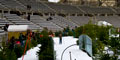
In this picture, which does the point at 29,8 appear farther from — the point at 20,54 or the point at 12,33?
the point at 20,54

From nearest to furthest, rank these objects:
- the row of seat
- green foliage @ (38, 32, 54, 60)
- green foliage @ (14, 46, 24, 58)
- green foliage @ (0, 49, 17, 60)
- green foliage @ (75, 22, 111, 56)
Result: green foliage @ (0, 49, 17, 60)
green foliage @ (38, 32, 54, 60)
green foliage @ (14, 46, 24, 58)
green foliage @ (75, 22, 111, 56)
the row of seat

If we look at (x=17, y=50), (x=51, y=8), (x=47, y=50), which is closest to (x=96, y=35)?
(x=17, y=50)

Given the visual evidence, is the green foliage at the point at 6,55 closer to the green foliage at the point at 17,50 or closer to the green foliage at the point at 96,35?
the green foliage at the point at 17,50

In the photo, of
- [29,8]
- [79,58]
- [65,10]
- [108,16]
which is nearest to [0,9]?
[29,8]

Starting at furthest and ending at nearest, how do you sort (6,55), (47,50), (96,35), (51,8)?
(51,8) → (96,35) → (47,50) → (6,55)

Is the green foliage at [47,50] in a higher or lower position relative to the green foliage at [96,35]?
higher

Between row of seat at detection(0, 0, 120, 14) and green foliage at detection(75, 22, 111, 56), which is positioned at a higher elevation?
green foliage at detection(75, 22, 111, 56)

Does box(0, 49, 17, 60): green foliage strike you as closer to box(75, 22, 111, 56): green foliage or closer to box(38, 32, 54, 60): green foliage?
box(38, 32, 54, 60): green foliage

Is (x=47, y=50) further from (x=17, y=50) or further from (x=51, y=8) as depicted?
(x=51, y=8)

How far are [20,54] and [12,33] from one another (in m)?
4.74

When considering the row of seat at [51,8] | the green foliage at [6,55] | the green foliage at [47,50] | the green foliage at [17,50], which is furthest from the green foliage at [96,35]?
the row of seat at [51,8]

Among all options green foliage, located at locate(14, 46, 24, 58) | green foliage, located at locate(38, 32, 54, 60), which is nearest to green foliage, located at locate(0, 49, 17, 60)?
green foliage, located at locate(38, 32, 54, 60)

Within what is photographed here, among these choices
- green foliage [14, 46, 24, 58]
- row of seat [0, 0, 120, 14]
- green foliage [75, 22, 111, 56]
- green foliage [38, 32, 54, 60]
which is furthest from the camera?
row of seat [0, 0, 120, 14]

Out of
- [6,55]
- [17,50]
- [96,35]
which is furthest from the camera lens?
[96,35]
